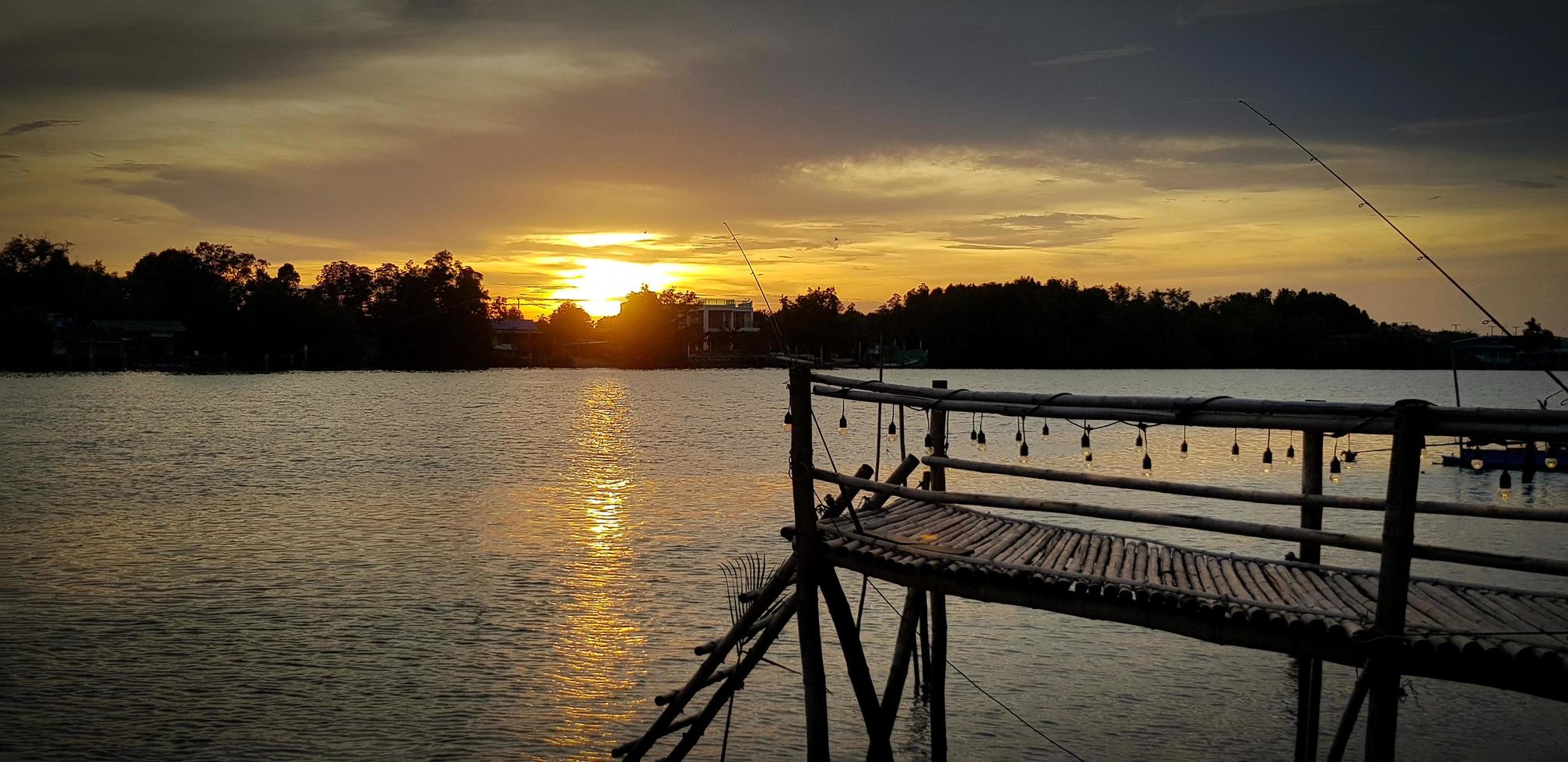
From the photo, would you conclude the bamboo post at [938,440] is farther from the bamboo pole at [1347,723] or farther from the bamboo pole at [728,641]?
the bamboo pole at [1347,723]

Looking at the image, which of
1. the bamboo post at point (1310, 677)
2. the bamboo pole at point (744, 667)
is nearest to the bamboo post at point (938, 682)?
the bamboo pole at point (744, 667)

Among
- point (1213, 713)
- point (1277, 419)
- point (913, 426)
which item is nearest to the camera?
point (1277, 419)

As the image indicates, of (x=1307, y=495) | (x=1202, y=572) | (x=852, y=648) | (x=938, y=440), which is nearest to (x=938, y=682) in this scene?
(x=938, y=440)

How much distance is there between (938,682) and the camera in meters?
11.6

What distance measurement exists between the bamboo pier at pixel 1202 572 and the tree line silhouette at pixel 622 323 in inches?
4900

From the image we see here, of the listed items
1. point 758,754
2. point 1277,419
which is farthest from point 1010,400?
point 758,754

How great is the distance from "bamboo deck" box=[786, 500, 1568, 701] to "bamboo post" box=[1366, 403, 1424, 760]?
0.27 ft

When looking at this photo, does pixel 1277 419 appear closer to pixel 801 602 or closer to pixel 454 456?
pixel 801 602

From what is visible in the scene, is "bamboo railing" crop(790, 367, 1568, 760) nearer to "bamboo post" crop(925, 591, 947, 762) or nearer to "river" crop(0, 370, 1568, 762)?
"bamboo post" crop(925, 591, 947, 762)

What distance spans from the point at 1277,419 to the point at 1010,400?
176 cm

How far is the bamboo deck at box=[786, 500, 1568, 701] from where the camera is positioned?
20.2 feet

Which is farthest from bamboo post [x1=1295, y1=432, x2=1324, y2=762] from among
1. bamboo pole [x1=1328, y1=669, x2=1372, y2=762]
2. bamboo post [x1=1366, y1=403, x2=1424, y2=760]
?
bamboo post [x1=1366, y1=403, x2=1424, y2=760]

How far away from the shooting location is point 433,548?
23750 mm

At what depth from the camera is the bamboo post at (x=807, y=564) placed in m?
8.73
